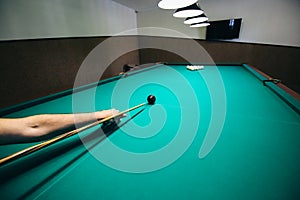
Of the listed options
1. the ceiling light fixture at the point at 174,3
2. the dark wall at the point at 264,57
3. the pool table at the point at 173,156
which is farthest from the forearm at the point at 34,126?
the dark wall at the point at 264,57

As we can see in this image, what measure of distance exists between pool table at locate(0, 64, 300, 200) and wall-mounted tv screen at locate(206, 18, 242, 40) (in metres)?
3.19

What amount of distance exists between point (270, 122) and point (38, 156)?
52.4 inches

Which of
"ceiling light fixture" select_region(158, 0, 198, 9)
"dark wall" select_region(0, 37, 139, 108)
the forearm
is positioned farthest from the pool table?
"dark wall" select_region(0, 37, 139, 108)

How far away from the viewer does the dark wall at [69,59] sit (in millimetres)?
2301

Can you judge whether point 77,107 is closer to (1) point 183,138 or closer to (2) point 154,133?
(2) point 154,133

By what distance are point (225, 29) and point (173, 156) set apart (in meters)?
4.23

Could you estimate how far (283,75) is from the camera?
3783 mm

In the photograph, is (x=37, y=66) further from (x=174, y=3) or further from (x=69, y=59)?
(x=174, y=3)

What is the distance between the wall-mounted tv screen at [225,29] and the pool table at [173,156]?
126 inches

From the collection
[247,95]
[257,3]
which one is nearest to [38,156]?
[247,95]

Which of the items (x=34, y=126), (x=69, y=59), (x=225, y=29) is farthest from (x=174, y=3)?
(x=225, y=29)

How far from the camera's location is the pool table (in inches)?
22.0

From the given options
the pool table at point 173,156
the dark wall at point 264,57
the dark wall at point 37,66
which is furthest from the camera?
the dark wall at point 264,57

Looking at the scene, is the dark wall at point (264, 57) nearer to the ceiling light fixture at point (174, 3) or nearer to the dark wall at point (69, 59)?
the dark wall at point (69, 59)
